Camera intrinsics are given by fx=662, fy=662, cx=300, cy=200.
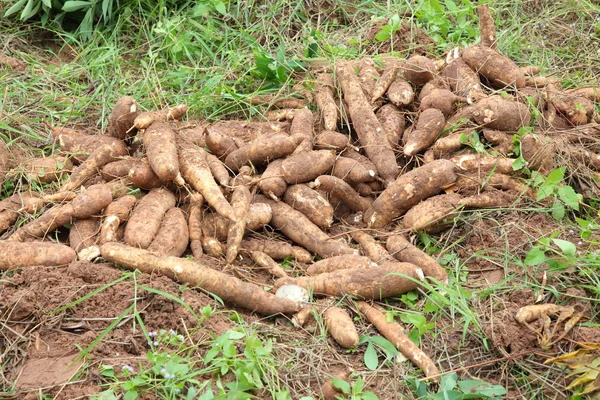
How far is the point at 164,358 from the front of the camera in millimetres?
2367

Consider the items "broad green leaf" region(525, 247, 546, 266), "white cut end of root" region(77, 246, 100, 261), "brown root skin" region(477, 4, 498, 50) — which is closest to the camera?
"broad green leaf" region(525, 247, 546, 266)

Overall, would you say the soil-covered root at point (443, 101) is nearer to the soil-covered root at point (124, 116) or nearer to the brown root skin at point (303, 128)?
the brown root skin at point (303, 128)

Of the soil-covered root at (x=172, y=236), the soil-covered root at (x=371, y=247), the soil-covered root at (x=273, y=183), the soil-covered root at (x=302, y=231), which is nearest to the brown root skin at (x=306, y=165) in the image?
the soil-covered root at (x=273, y=183)

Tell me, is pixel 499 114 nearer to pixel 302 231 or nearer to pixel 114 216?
pixel 302 231

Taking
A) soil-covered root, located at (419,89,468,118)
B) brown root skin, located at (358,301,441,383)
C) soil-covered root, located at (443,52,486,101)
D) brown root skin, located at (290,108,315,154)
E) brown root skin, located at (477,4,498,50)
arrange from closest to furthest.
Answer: brown root skin, located at (358,301,441,383), brown root skin, located at (290,108,315,154), soil-covered root, located at (419,89,468,118), soil-covered root, located at (443,52,486,101), brown root skin, located at (477,4,498,50)

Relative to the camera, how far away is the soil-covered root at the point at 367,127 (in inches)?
140

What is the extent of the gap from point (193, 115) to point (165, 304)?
1.84 meters

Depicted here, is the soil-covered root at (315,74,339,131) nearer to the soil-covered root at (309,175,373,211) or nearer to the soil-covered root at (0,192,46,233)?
the soil-covered root at (309,175,373,211)

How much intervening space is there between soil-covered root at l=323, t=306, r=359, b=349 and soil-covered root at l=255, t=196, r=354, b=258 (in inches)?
17.6

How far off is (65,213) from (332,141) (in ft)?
4.80

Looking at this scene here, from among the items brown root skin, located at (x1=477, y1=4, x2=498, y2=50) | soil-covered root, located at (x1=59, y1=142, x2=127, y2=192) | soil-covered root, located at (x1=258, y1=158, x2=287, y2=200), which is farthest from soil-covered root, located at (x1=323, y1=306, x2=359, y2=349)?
brown root skin, located at (x1=477, y1=4, x2=498, y2=50)

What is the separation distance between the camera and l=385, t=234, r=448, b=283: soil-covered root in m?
2.97

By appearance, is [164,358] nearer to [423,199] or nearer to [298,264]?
[298,264]

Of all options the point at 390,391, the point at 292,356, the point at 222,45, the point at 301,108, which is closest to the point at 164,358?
the point at 292,356
